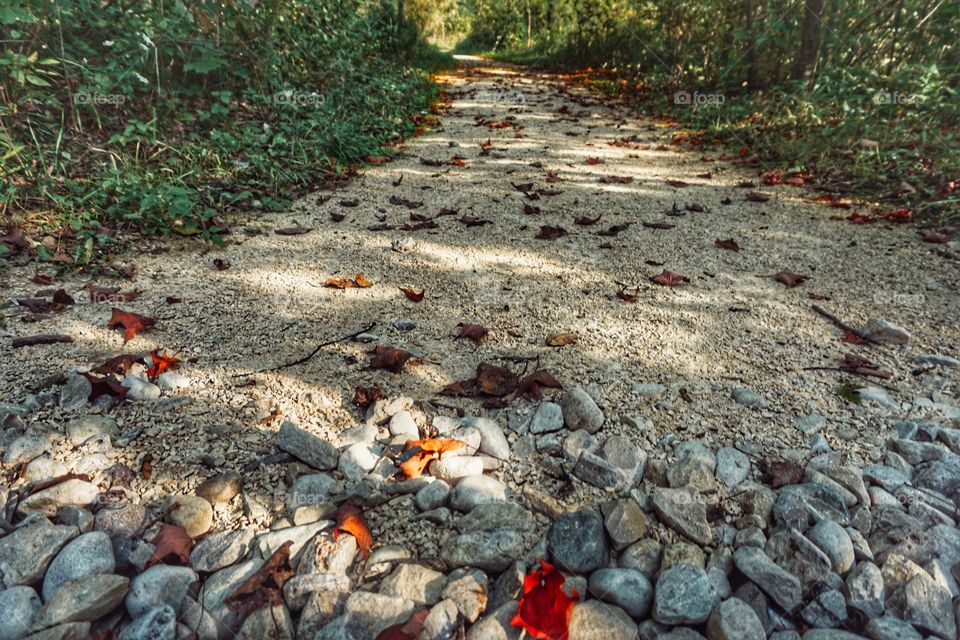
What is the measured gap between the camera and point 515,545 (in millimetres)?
1222

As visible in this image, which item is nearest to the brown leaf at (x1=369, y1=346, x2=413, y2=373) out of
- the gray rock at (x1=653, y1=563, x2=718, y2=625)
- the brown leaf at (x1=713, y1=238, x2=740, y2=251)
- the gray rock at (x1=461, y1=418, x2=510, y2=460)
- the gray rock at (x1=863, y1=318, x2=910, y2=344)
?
the gray rock at (x1=461, y1=418, x2=510, y2=460)

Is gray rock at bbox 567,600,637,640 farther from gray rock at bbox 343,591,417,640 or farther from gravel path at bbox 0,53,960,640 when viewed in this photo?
gray rock at bbox 343,591,417,640

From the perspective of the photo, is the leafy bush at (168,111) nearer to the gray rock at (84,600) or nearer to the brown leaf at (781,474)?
the gray rock at (84,600)

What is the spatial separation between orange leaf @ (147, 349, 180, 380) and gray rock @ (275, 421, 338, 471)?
540 mm

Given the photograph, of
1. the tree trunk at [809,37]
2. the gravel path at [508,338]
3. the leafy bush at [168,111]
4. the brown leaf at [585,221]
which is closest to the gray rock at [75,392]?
the gravel path at [508,338]

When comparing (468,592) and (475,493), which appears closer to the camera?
(468,592)

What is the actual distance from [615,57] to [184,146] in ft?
32.0

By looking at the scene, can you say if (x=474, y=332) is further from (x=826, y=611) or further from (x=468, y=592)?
(x=826, y=611)

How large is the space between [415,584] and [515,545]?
231 mm

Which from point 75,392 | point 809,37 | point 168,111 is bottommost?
point 75,392

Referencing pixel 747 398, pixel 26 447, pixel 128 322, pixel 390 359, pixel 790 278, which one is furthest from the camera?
pixel 790 278

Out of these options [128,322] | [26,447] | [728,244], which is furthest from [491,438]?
[728,244]

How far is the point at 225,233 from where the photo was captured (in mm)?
2986

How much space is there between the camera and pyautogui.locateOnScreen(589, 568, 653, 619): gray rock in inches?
44.3
